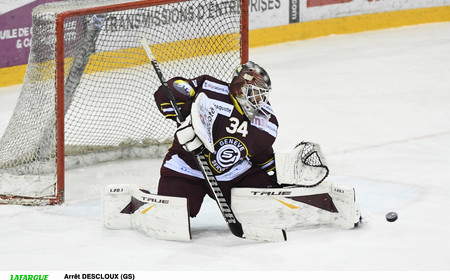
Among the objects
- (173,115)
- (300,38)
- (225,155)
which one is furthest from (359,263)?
(300,38)

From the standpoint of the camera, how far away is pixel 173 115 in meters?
4.34

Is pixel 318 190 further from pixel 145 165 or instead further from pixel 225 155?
pixel 145 165

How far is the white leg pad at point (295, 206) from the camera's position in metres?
4.33

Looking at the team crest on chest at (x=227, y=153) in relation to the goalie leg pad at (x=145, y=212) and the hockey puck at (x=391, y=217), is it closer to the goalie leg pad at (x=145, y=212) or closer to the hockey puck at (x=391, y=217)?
the goalie leg pad at (x=145, y=212)

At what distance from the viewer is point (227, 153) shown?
4320mm

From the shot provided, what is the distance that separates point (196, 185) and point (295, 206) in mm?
454

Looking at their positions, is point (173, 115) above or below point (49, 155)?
above

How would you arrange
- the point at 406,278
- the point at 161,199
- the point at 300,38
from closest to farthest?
1. the point at 406,278
2. the point at 161,199
3. the point at 300,38

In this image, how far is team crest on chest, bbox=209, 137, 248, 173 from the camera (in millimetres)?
4301

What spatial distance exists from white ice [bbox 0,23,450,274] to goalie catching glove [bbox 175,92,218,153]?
1.44 feet

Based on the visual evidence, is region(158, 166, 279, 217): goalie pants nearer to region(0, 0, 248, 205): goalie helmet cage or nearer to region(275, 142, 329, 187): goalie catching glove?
region(275, 142, 329, 187): goalie catching glove

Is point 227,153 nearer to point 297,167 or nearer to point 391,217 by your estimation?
point 297,167

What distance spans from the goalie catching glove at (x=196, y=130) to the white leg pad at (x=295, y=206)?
35 cm

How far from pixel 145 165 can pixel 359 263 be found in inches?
76.5
